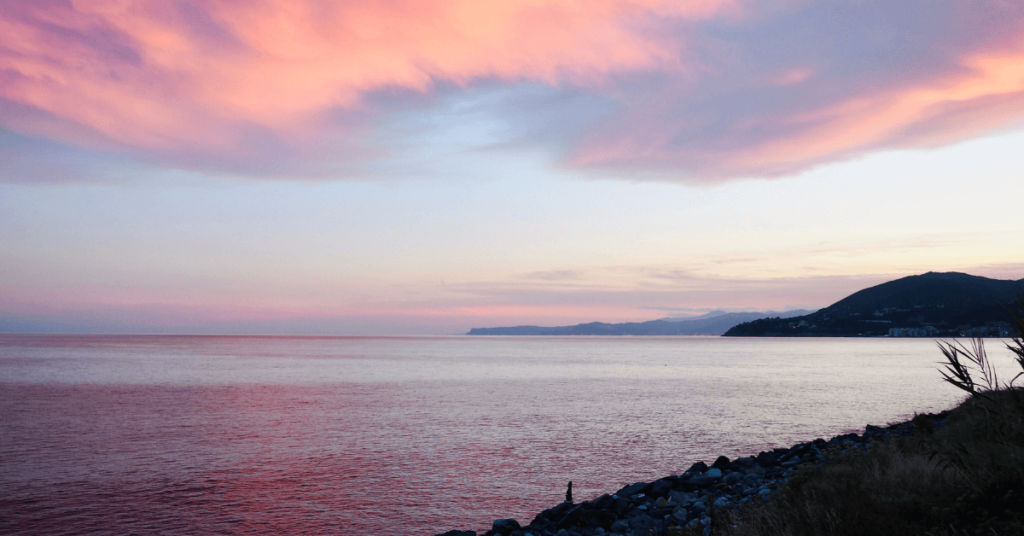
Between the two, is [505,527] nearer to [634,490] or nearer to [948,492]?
[634,490]

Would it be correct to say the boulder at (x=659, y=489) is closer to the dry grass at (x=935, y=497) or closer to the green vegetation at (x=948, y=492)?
the green vegetation at (x=948, y=492)

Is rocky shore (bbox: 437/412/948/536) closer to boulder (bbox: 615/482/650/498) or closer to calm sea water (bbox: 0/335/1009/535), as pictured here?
boulder (bbox: 615/482/650/498)

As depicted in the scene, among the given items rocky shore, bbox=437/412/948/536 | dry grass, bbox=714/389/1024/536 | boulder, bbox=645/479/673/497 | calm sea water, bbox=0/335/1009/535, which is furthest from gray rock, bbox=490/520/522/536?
dry grass, bbox=714/389/1024/536

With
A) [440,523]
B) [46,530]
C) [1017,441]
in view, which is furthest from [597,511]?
[46,530]

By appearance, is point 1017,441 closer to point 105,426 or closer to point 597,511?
point 597,511

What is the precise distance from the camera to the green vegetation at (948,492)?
290 inches

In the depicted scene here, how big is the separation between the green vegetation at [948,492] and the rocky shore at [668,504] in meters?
2.54

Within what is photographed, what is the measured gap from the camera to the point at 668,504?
60.0ft

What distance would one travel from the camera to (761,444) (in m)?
33.0

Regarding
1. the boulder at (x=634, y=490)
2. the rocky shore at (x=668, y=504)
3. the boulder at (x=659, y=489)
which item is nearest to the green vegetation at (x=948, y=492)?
the rocky shore at (x=668, y=504)

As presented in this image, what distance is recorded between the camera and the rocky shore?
1617 centimetres

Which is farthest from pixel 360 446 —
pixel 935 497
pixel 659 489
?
pixel 935 497

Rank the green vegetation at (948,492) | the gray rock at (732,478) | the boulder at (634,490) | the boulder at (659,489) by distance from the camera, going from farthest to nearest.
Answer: the gray rock at (732,478)
the boulder at (634,490)
the boulder at (659,489)
the green vegetation at (948,492)

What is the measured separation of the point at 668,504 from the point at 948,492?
10.2 metres
